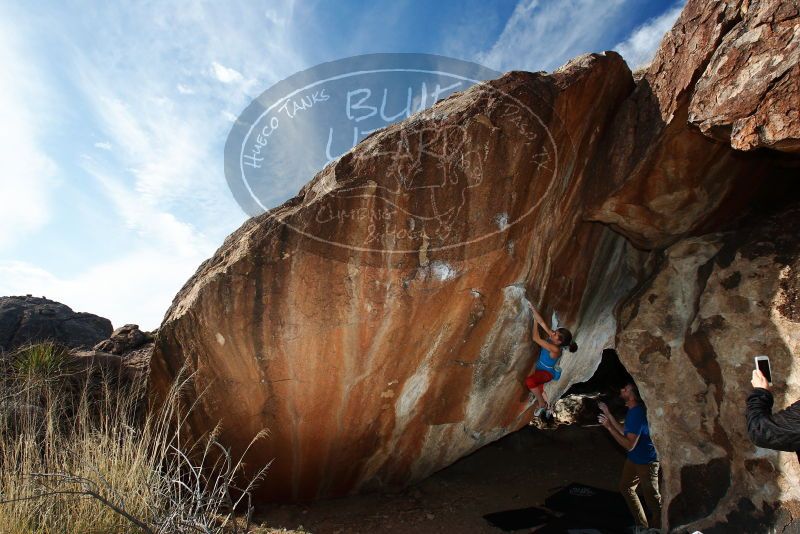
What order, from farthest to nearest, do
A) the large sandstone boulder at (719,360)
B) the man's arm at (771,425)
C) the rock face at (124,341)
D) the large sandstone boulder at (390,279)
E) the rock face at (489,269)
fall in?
1. the rock face at (124,341)
2. the large sandstone boulder at (390,279)
3. the rock face at (489,269)
4. the large sandstone boulder at (719,360)
5. the man's arm at (771,425)

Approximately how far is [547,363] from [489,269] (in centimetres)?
119

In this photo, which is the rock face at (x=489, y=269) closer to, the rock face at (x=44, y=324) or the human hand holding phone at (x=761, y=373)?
the human hand holding phone at (x=761, y=373)

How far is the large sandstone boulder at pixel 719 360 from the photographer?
3.24 m

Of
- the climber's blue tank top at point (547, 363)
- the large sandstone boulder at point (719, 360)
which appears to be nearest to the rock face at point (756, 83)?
the large sandstone boulder at point (719, 360)

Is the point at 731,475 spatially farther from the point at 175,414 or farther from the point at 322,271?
the point at 175,414

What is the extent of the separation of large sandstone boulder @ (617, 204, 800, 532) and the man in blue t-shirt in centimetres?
37

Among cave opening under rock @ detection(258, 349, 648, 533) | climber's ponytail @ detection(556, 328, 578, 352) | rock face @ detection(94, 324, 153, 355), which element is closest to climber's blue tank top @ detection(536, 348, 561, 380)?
climber's ponytail @ detection(556, 328, 578, 352)

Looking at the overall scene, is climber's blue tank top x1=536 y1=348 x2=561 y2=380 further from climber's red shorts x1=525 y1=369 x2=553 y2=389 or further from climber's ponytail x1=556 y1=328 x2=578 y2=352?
climber's ponytail x1=556 y1=328 x2=578 y2=352

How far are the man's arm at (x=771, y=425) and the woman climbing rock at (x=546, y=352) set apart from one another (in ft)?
6.10

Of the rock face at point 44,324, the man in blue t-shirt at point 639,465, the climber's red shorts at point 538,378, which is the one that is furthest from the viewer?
the rock face at point 44,324

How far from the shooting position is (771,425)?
2.55 metres

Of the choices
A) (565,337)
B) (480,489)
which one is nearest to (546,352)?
(565,337)

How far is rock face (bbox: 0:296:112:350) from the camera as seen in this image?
697 cm

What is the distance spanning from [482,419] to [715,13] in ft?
13.0
